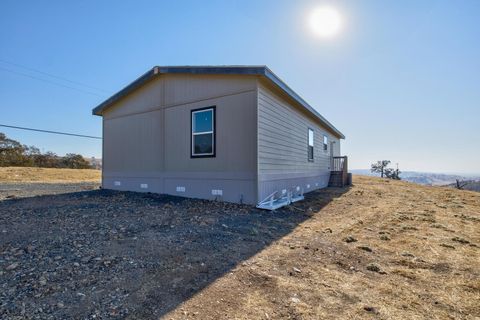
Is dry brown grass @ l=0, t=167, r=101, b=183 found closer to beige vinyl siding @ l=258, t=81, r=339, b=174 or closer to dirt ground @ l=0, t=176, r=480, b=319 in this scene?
dirt ground @ l=0, t=176, r=480, b=319

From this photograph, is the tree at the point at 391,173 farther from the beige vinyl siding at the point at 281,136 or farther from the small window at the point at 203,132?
the small window at the point at 203,132

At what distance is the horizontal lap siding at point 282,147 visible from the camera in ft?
22.9

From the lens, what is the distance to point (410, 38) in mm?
8898

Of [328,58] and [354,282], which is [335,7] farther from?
[354,282]

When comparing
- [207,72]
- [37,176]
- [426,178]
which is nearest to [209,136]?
[207,72]

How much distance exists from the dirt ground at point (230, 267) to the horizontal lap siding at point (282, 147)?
2.04m

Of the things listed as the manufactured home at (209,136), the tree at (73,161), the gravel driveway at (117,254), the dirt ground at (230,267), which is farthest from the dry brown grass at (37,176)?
the dirt ground at (230,267)

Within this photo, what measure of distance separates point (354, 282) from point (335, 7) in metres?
8.60

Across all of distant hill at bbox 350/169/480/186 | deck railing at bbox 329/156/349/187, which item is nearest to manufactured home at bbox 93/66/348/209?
deck railing at bbox 329/156/349/187

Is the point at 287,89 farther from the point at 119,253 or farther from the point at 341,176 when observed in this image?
the point at 341,176

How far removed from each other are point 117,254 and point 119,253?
0.04 m

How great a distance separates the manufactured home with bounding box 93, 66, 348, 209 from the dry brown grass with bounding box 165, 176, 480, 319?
270 cm

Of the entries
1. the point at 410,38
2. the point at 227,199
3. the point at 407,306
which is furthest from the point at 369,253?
the point at 410,38

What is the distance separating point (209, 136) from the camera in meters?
7.55
